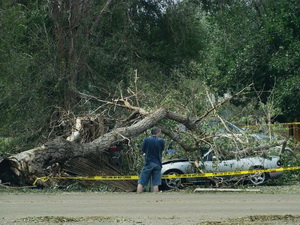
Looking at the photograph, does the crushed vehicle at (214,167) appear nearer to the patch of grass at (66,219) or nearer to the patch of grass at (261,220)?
the patch of grass at (261,220)

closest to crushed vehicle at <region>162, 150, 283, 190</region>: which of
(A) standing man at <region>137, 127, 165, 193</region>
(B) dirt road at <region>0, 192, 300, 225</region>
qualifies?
(A) standing man at <region>137, 127, 165, 193</region>

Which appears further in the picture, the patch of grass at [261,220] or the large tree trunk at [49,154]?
the large tree trunk at [49,154]

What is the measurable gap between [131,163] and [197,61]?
12.8 meters

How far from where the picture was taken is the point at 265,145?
18188 millimetres

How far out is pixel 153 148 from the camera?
16734 millimetres

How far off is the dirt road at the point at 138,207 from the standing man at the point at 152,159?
0.51 metres

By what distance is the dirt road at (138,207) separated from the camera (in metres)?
11.9

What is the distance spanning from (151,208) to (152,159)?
3.39 meters

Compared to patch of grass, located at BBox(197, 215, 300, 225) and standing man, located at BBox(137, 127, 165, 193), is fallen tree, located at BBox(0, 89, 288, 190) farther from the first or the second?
patch of grass, located at BBox(197, 215, 300, 225)

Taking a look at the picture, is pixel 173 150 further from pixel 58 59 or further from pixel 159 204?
pixel 58 59

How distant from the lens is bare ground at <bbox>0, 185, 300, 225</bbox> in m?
11.7

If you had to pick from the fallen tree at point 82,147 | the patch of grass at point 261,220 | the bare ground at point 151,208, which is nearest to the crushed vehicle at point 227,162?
the fallen tree at point 82,147

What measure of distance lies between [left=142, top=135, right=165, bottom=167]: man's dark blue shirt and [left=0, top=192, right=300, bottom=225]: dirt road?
816mm

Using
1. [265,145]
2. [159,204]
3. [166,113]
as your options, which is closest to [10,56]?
[166,113]
